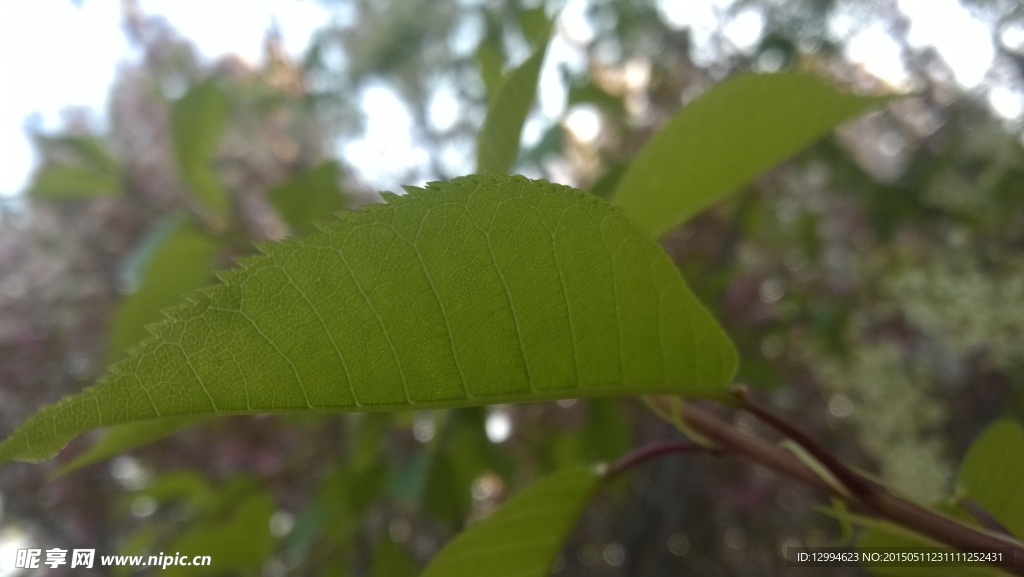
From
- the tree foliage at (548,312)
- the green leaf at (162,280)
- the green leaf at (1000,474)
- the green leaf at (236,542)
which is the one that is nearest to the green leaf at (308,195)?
the tree foliage at (548,312)

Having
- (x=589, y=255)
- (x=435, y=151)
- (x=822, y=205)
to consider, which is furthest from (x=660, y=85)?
(x=589, y=255)

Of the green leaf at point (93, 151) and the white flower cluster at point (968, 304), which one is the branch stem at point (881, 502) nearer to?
the white flower cluster at point (968, 304)

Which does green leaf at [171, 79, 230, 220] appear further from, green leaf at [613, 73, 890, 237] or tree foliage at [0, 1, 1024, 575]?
green leaf at [613, 73, 890, 237]

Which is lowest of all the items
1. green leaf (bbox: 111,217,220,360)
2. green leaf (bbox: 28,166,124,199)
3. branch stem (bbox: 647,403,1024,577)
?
branch stem (bbox: 647,403,1024,577)

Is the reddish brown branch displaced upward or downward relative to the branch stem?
upward

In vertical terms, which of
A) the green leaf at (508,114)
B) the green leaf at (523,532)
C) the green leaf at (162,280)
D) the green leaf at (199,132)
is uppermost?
the green leaf at (199,132)

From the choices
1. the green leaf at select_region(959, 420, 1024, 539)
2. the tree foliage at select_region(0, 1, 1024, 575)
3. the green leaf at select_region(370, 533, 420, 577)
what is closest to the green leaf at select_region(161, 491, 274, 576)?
the tree foliage at select_region(0, 1, 1024, 575)
